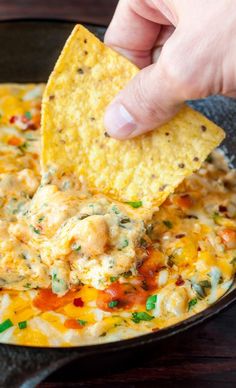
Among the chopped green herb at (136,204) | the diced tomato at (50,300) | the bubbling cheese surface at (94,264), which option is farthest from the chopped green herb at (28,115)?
the diced tomato at (50,300)

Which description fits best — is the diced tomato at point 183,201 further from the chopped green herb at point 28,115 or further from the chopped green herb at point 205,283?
the chopped green herb at point 28,115

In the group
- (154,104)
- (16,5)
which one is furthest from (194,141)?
(16,5)

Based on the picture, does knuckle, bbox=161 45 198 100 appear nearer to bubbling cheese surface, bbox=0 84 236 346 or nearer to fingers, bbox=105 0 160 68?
bubbling cheese surface, bbox=0 84 236 346

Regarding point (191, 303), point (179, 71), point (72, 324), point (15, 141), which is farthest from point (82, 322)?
point (15, 141)

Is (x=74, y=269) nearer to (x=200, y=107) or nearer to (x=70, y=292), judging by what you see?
(x=70, y=292)

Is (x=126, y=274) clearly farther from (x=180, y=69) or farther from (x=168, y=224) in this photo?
(x=180, y=69)
